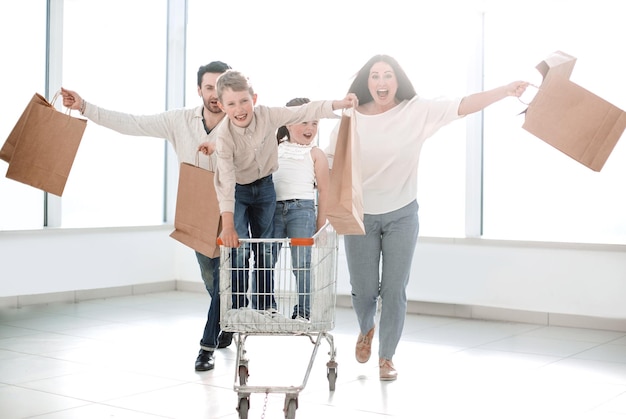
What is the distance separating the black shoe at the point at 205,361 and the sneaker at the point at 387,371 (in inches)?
32.8

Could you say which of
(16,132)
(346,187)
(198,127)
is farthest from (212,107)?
(346,187)

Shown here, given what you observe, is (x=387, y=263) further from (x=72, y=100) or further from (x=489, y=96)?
(x=72, y=100)

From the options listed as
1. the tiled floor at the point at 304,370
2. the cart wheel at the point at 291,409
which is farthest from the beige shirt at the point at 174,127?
the cart wheel at the point at 291,409

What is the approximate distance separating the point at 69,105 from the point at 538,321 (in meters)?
3.31

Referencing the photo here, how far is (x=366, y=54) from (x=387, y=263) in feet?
8.81

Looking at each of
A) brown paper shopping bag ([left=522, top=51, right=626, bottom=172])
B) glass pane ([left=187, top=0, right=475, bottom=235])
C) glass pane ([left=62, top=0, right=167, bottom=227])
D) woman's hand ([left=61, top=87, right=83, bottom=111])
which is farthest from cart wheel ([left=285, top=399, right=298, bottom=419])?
glass pane ([left=62, top=0, right=167, bottom=227])

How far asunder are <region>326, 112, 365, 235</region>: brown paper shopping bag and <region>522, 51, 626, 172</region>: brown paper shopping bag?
66 cm

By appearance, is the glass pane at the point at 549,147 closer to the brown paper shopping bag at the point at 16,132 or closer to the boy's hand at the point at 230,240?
the boy's hand at the point at 230,240

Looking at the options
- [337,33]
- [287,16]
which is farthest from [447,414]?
Result: [287,16]

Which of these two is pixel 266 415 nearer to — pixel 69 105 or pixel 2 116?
pixel 69 105

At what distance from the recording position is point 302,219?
4.30 m

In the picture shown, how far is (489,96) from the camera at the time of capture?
11.1ft

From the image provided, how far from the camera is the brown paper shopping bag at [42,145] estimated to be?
362 centimetres

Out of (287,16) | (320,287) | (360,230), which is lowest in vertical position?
(320,287)
